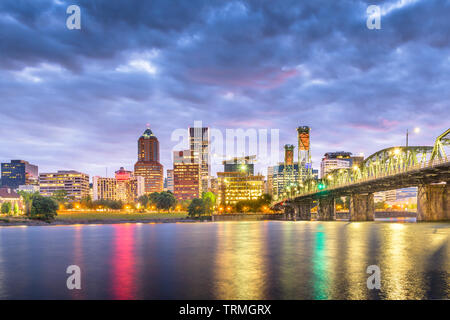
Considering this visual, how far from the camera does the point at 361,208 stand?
160875mm

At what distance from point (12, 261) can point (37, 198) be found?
14878 cm

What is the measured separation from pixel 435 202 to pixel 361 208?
46219 millimetres

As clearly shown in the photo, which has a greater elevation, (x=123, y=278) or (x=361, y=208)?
(x=123, y=278)

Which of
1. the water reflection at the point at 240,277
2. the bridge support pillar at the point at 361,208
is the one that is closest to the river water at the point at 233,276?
the water reflection at the point at 240,277

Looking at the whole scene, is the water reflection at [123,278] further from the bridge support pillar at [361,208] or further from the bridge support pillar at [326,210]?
the bridge support pillar at [326,210]

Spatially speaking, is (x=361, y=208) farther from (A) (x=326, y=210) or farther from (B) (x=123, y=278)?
(B) (x=123, y=278)

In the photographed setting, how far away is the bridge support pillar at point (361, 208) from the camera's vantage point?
158 metres

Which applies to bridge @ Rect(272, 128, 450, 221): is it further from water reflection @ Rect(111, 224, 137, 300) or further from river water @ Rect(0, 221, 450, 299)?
water reflection @ Rect(111, 224, 137, 300)

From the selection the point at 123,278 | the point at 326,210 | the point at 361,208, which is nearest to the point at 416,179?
the point at 361,208

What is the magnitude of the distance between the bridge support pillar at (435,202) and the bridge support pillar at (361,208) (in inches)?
1634

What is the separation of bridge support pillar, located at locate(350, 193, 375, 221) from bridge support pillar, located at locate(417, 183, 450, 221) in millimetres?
41514
